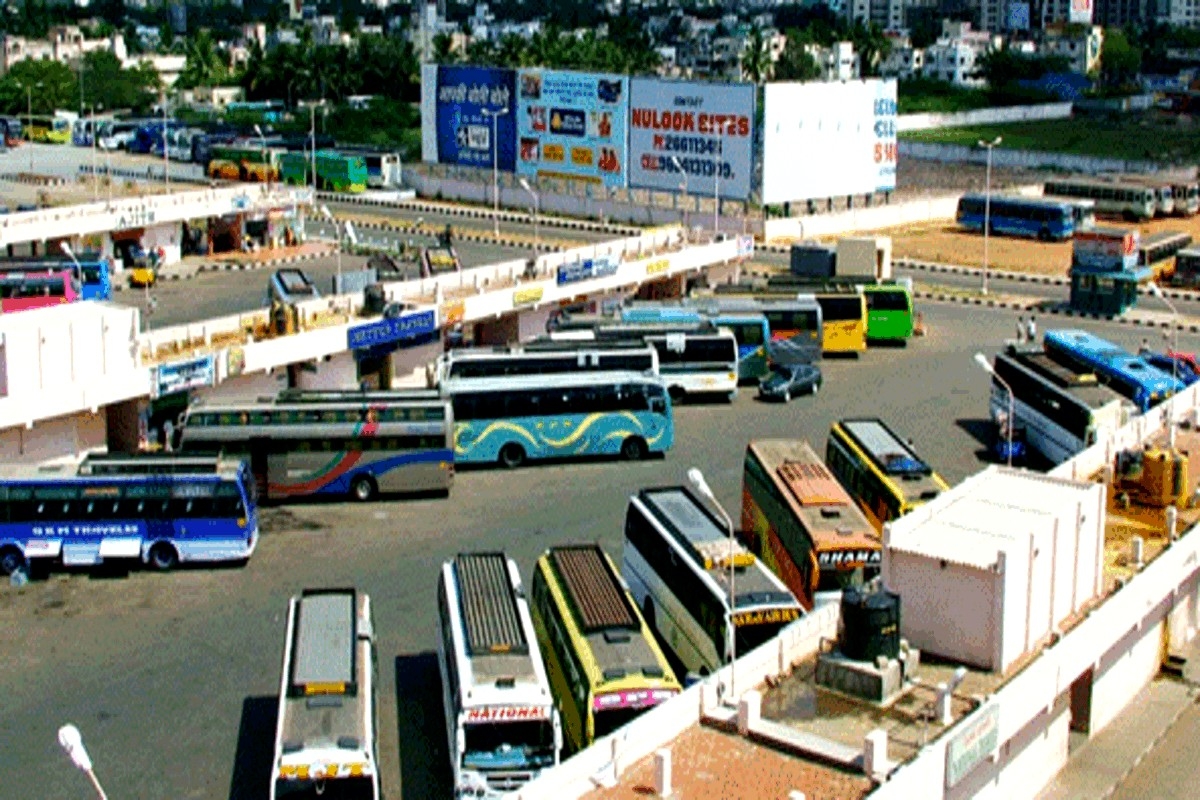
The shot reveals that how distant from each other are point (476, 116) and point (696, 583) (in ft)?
167

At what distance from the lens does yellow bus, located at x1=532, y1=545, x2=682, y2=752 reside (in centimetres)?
1747

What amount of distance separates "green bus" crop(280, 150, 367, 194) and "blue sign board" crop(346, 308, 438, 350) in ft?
124

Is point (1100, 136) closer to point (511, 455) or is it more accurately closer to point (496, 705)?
point (511, 455)

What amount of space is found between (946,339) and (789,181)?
17.8m

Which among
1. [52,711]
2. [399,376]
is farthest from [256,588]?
[399,376]

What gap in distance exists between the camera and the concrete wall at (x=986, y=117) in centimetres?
11244

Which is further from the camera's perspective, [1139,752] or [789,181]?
[789,181]

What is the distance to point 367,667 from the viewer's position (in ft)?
60.8

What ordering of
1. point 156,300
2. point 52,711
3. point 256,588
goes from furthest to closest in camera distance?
point 156,300, point 256,588, point 52,711

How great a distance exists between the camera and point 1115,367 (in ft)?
108

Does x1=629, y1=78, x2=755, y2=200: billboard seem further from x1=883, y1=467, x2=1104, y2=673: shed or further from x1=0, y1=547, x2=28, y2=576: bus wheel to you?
x1=883, y1=467, x2=1104, y2=673: shed

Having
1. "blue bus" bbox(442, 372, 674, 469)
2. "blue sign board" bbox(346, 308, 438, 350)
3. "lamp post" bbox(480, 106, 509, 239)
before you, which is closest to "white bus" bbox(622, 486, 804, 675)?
"blue bus" bbox(442, 372, 674, 469)

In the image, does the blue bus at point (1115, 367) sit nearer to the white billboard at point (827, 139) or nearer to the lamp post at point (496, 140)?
the white billboard at point (827, 139)

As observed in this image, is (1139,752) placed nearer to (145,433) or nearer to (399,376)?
(145,433)
